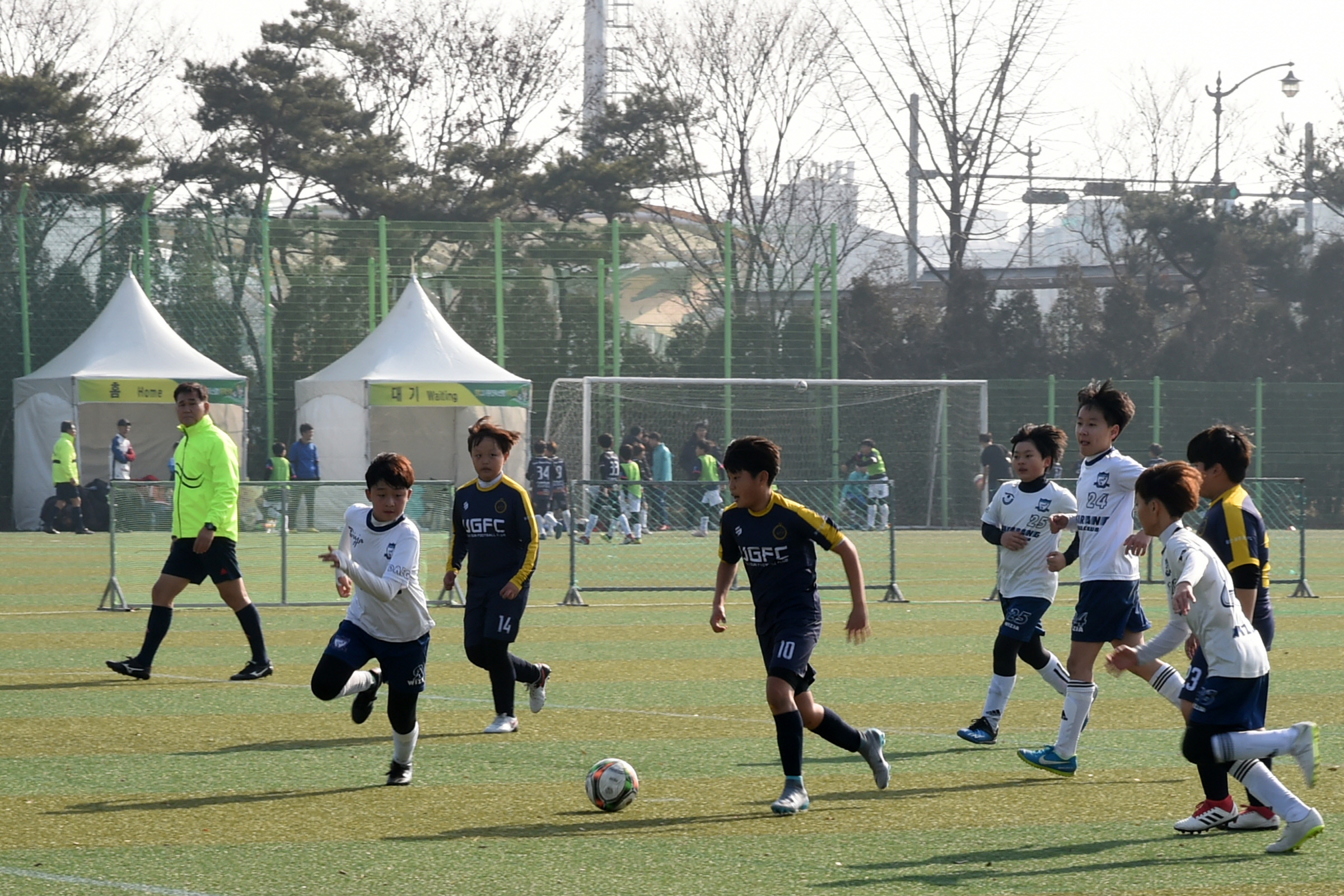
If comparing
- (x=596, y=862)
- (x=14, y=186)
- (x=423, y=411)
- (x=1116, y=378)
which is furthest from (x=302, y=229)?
(x=596, y=862)

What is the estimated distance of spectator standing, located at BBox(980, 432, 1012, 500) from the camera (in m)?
32.4

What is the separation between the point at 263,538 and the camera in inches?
631

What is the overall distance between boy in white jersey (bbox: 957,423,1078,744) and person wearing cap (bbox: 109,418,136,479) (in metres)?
23.9

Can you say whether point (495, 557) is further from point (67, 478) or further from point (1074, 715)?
point (67, 478)

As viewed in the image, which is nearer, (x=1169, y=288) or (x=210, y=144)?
(x=210, y=144)

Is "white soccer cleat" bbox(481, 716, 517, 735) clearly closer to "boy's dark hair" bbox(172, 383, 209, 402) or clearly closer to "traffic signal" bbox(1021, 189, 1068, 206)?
"boy's dark hair" bbox(172, 383, 209, 402)

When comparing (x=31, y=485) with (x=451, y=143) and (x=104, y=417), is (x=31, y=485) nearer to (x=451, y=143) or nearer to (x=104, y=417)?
(x=104, y=417)

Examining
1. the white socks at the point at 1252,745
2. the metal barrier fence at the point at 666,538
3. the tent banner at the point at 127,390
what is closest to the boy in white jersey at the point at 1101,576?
the white socks at the point at 1252,745

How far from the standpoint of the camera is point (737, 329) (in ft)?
125

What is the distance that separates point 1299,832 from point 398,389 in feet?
87.2

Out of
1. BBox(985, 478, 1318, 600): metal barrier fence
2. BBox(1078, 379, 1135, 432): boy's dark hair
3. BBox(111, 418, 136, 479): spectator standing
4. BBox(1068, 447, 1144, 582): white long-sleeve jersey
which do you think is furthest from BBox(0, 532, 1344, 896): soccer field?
BBox(111, 418, 136, 479): spectator standing

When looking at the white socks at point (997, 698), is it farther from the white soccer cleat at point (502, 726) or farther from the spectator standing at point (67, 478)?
the spectator standing at point (67, 478)

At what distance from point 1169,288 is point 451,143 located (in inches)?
803

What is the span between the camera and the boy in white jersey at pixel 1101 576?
7.50 metres
